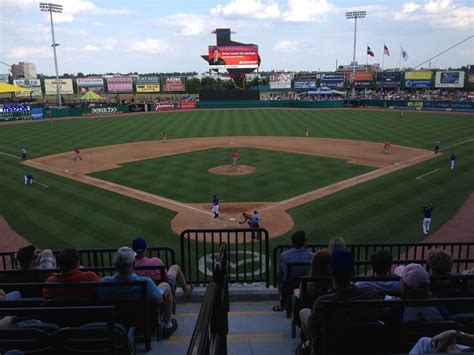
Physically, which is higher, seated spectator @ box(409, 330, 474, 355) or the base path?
seated spectator @ box(409, 330, 474, 355)

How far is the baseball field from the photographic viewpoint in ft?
59.8

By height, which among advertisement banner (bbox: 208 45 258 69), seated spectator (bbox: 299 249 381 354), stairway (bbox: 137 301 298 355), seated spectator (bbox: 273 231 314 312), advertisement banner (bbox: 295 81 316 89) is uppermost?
advertisement banner (bbox: 208 45 258 69)

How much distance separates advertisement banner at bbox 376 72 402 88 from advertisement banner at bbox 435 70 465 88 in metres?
8.49

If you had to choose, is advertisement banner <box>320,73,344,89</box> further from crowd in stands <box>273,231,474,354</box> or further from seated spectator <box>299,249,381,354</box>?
seated spectator <box>299,249,381,354</box>

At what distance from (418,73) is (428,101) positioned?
21.9 meters

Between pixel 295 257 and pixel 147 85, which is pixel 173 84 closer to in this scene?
pixel 147 85

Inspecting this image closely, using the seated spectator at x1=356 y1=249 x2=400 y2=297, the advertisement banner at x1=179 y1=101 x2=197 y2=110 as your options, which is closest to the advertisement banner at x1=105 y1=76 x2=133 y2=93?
the advertisement banner at x1=179 y1=101 x2=197 y2=110

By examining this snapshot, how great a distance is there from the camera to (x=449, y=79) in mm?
88500

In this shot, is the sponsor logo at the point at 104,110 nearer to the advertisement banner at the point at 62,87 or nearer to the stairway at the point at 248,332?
the advertisement banner at the point at 62,87

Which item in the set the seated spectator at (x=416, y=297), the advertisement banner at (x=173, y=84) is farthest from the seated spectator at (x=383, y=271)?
the advertisement banner at (x=173, y=84)

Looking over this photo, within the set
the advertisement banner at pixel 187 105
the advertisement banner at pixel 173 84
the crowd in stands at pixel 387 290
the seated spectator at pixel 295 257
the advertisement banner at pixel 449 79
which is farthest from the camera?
the advertisement banner at pixel 173 84

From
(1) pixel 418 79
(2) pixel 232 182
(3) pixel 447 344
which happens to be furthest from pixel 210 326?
(1) pixel 418 79

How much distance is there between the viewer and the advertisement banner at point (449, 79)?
87812 millimetres

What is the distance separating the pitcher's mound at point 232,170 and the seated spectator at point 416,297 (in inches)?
949
